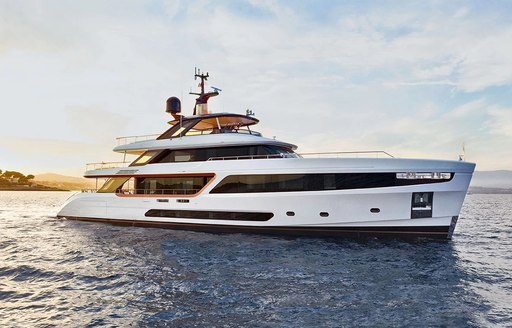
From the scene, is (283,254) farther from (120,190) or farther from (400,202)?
(120,190)

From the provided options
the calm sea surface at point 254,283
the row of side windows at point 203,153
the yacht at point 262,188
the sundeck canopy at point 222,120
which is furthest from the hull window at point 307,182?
the sundeck canopy at point 222,120

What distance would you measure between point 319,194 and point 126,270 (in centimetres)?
753

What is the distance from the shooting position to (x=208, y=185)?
15.0 meters

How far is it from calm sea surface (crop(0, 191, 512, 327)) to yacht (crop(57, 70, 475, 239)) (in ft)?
3.25

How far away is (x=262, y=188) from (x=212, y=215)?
2.89 metres

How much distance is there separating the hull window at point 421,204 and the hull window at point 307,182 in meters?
0.53

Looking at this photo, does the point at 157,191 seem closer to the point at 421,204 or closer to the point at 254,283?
the point at 254,283

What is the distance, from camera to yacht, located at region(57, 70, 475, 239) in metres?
12.4

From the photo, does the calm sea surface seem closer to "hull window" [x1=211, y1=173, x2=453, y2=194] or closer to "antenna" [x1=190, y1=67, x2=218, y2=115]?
"hull window" [x1=211, y1=173, x2=453, y2=194]

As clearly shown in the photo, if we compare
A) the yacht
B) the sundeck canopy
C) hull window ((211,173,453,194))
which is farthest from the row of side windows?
the sundeck canopy

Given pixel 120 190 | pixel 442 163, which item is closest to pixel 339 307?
pixel 442 163

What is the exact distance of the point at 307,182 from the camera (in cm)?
1316

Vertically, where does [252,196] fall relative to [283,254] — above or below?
above

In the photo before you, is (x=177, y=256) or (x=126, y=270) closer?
(x=126, y=270)
